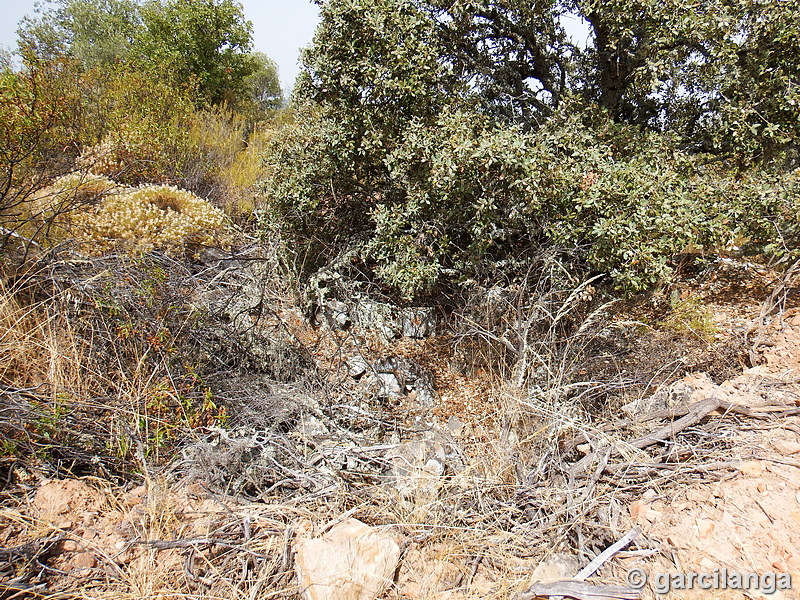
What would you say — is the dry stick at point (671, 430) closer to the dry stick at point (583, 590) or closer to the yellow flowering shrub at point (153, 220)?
the dry stick at point (583, 590)

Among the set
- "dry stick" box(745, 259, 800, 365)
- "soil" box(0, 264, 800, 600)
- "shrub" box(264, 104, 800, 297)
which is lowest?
"soil" box(0, 264, 800, 600)

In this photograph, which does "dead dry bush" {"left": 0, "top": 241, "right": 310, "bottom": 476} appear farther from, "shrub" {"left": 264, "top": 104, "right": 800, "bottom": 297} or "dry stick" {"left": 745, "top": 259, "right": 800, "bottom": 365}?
"dry stick" {"left": 745, "top": 259, "right": 800, "bottom": 365}

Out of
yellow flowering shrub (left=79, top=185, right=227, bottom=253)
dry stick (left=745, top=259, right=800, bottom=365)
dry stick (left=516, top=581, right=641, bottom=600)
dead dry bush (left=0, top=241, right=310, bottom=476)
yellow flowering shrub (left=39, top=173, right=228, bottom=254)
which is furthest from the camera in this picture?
yellow flowering shrub (left=79, top=185, right=227, bottom=253)

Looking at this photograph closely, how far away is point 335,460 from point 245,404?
2.36ft

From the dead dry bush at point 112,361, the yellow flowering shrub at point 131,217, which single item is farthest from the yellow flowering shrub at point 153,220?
the dead dry bush at point 112,361

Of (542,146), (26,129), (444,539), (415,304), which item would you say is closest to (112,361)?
(444,539)

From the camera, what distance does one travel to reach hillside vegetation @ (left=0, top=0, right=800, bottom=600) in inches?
78.4

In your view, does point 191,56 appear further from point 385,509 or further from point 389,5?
point 385,509

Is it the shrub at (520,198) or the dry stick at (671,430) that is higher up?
the shrub at (520,198)

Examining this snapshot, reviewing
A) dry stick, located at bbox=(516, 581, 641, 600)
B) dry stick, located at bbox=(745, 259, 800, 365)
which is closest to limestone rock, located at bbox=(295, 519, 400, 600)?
dry stick, located at bbox=(516, 581, 641, 600)

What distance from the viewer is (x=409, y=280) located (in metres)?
3.26

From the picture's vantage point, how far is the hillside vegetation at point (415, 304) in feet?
6.53

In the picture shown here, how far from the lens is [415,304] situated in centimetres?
402

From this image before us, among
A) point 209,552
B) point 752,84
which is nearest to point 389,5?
point 752,84
